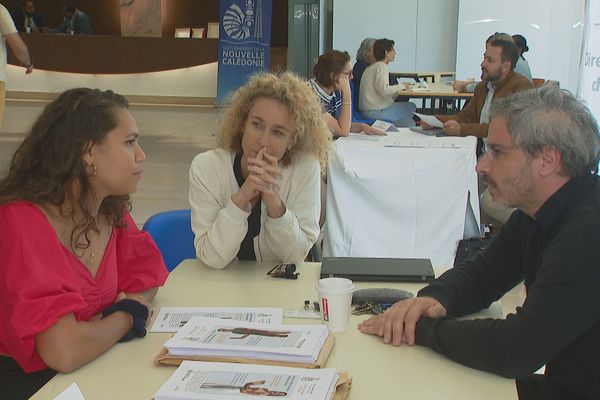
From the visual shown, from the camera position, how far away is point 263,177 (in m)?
2.36

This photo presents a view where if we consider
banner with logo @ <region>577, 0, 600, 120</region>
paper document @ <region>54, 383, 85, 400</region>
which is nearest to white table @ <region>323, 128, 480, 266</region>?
banner with logo @ <region>577, 0, 600, 120</region>

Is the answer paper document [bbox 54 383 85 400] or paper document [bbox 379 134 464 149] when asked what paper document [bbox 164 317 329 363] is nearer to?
paper document [bbox 54 383 85 400]

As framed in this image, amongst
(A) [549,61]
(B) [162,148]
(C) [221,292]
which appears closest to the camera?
(C) [221,292]

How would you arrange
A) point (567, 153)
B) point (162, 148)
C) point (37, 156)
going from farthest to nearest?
point (162, 148)
point (37, 156)
point (567, 153)

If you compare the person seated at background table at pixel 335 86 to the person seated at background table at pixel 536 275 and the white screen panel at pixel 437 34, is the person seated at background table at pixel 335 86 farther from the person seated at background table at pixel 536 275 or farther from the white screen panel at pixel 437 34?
the white screen panel at pixel 437 34

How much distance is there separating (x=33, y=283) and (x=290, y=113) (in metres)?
1.24

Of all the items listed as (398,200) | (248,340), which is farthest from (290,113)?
(398,200)

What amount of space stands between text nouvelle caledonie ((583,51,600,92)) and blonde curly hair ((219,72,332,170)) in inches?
68.5

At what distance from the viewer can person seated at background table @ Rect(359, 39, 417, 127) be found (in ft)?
23.9

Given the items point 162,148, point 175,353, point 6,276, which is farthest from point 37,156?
point 162,148

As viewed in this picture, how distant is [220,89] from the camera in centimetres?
912

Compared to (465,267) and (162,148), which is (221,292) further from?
(162,148)

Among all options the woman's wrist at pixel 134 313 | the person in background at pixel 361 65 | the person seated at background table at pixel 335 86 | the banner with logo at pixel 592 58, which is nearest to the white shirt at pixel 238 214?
the woman's wrist at pixel 134 313

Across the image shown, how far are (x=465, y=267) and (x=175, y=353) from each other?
859 mm
